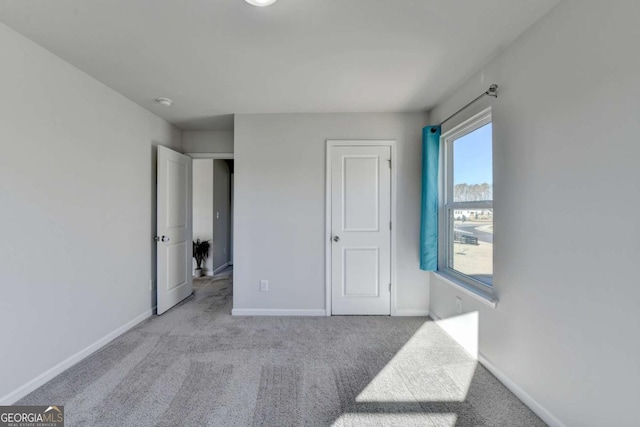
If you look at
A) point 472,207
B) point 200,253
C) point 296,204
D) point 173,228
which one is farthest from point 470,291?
point 200,253

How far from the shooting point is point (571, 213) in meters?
1.47

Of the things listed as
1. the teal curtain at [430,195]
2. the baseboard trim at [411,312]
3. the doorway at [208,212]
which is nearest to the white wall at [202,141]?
the doorway at [208,212]

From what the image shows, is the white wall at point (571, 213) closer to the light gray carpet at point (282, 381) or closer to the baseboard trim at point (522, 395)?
the baseboard trim at point (522, 395)

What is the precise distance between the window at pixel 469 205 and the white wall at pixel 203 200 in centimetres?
409

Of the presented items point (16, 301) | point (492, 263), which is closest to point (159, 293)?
point (16, 301)

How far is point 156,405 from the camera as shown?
1.75m

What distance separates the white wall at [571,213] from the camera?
122cm

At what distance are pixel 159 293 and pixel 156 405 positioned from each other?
5.63 feet

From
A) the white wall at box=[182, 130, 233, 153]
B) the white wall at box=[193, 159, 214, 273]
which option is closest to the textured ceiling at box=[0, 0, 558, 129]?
the white wall at box=[182, 130, 233, 153]

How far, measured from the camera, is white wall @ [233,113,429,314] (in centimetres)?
327

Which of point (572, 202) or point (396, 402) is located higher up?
point (572, 202)

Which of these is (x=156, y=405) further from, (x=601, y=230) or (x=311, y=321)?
(x=601, y=230)

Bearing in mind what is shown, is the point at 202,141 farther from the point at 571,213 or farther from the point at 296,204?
the point at 571,213

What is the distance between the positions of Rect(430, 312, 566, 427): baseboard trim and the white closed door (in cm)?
123
